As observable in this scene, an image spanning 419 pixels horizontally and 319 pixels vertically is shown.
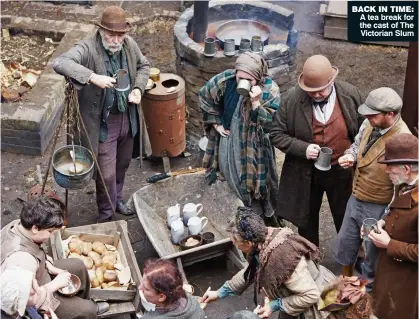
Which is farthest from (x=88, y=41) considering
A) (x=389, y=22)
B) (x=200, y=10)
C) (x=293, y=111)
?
(x=389, y=22)

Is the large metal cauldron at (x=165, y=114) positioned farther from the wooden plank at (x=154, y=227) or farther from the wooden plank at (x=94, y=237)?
the wooden plank at (x=94, y=237)

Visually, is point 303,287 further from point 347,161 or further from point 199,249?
point 199,249

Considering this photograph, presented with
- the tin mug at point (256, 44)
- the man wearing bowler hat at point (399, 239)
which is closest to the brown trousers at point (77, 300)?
the man wearing bowler hat at point (399, 239)

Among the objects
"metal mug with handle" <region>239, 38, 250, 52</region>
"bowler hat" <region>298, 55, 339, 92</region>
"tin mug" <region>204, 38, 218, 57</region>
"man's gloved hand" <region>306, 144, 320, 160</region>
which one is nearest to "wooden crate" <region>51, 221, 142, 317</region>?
"man's gloved hand" <region>306, 144, 320, 160</region>

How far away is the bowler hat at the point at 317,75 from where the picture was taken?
5.53 metres

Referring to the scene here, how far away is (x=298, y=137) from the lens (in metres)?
5.88

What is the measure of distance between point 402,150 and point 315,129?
1.17m

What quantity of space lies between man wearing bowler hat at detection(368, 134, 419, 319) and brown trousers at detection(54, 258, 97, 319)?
6.92 feet

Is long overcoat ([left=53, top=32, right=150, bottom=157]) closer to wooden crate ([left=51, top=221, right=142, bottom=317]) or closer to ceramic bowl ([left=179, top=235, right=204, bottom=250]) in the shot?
wooden crate ([left=51, top=221, right=142, bottom=317])

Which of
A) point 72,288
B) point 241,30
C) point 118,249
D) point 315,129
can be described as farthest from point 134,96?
point 241,30

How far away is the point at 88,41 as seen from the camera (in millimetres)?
6301

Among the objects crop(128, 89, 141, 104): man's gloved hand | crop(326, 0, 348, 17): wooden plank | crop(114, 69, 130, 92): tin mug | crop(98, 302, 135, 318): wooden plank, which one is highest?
crop(114, 69, 130, 92): tin mug

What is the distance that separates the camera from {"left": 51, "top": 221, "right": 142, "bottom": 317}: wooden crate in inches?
221

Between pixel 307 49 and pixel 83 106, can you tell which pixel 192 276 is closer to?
pixel 83 106
